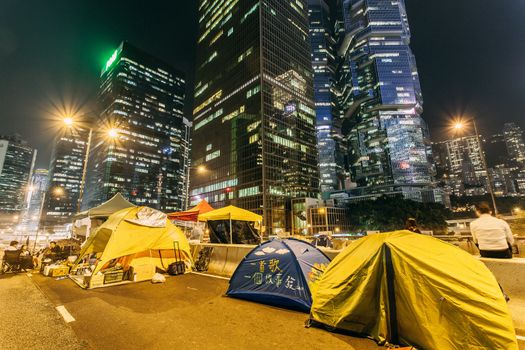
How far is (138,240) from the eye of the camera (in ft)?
30.2

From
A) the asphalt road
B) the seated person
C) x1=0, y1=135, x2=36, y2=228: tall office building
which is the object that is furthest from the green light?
the asphalt road

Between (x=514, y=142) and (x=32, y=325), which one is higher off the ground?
(x=514, y=142)

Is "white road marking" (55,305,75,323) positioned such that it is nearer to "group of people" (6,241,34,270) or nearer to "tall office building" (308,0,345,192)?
"group of people" (6,241,34,270)

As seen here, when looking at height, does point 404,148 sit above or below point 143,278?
above

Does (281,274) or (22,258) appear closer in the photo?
(281,274)

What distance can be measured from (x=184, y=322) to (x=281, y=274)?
2.45 meters

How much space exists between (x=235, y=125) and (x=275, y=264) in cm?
7521

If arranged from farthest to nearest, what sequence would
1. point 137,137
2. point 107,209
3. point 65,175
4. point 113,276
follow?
point 65,175, point 137,137, point 107,209, point 113,276

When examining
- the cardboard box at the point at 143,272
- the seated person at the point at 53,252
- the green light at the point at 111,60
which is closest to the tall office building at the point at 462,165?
the cardboard box at the point at 143,272

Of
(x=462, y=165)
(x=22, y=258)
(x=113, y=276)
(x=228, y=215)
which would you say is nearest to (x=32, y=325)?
(x=113, y=276)

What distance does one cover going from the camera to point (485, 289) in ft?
11.7

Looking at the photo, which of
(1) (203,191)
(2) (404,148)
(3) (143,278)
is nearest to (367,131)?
(2) (404,148)

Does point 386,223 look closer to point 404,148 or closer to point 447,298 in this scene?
point 404,148

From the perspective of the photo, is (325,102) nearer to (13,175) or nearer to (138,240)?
(138,240)
